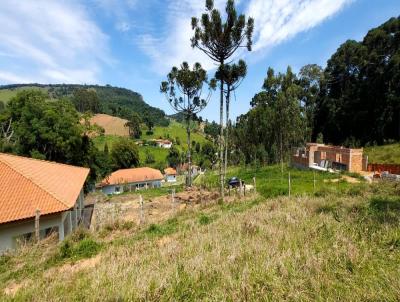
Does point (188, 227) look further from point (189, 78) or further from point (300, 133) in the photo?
point (300, 133)

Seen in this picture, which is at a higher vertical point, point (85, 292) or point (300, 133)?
point (300, 133)

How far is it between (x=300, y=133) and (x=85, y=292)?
4769 centimetres

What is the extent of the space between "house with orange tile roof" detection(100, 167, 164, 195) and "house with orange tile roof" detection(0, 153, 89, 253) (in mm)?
38833

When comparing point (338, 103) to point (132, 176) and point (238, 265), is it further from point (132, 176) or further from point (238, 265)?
point (238, 265)

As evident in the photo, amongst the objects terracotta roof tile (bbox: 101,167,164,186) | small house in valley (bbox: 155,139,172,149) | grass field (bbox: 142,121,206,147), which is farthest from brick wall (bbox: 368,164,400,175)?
grass field (bbox: 142,121,206,147)

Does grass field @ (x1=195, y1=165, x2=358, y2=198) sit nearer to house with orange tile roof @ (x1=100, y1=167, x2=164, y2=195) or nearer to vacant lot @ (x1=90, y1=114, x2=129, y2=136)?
house with orange tile roof @ (x1=100, y1=167, x2=164, y2=195)

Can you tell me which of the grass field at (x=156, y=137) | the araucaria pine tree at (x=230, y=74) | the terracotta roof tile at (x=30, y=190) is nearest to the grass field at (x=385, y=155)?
the araucaria pine tree at (x=230, y=74)

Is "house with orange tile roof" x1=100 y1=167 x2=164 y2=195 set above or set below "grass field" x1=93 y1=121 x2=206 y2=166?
below

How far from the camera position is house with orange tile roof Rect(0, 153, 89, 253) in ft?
42.2

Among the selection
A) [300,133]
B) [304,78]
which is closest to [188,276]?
[300,133]

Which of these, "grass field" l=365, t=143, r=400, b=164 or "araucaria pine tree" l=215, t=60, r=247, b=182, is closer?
"araucaria pine tree" l=215, t=60, r=247, b=182

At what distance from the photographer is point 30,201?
14.1 metres

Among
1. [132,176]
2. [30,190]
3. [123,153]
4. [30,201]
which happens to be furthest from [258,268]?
[123,153]

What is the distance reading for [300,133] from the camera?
48.6 m
